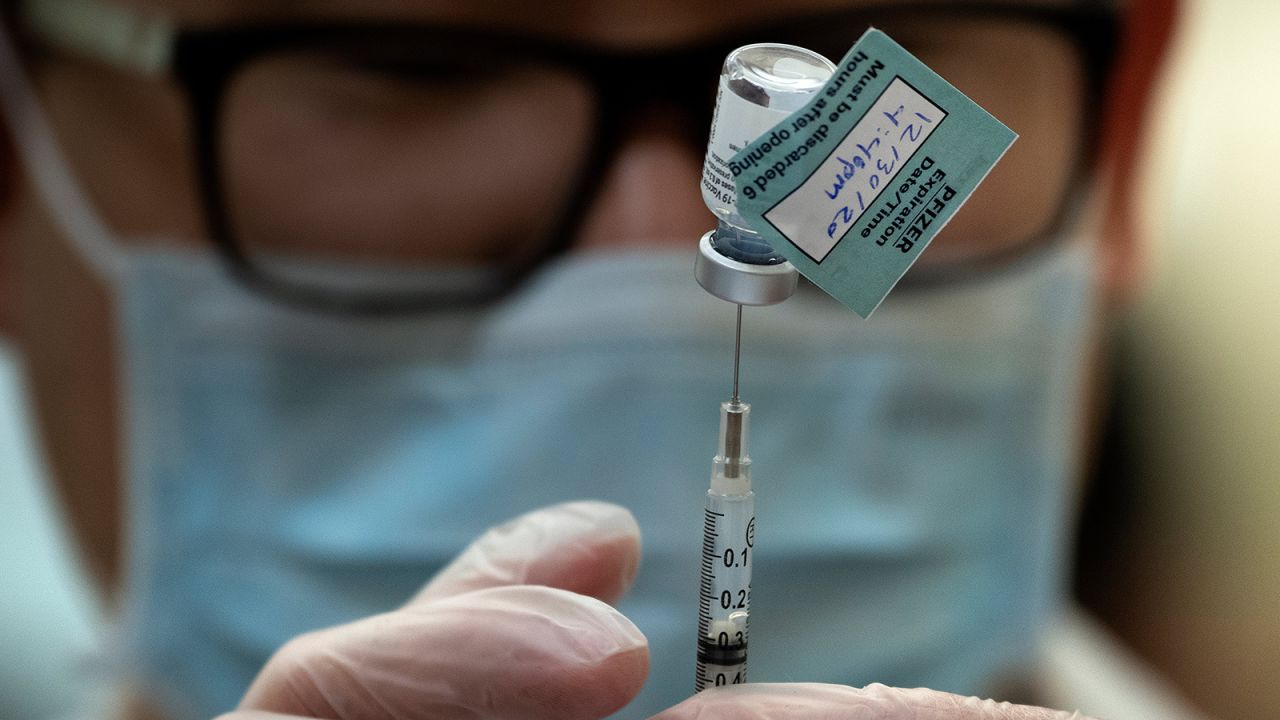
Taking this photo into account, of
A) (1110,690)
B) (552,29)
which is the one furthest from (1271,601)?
(552,29)

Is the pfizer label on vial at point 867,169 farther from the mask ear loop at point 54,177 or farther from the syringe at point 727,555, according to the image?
the mask ear loop at point 54,177

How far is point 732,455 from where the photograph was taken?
18.4 inches

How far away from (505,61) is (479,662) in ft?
1.93

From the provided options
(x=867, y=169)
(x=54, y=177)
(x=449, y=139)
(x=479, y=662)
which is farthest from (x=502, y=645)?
(x=54, y=177)

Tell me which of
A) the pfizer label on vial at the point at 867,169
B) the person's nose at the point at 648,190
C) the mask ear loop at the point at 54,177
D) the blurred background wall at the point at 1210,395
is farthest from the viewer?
the blurred background wall at the point at 1210,395

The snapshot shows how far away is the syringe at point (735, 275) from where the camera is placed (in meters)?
0.39

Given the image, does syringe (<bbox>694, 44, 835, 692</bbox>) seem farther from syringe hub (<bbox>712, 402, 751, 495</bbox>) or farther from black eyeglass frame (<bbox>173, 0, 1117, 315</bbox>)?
black eyeglass frame (<bbox>173, 0, 1117, 315</bbox>)

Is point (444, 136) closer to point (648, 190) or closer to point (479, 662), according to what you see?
point (648, 190)

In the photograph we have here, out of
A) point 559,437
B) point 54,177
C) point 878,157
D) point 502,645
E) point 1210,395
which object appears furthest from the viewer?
point 1210,395

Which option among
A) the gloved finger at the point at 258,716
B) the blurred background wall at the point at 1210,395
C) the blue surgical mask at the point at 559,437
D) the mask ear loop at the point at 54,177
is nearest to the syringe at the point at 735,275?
the gloved finger at the point at 258,716

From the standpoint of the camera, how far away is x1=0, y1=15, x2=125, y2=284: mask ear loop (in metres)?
1.01

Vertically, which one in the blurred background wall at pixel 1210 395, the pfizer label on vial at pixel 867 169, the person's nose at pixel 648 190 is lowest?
the blurred background wall at pixel 1210 395

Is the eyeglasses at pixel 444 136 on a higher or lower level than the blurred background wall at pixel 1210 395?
higher

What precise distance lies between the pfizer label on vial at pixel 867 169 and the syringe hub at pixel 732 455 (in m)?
0.09
